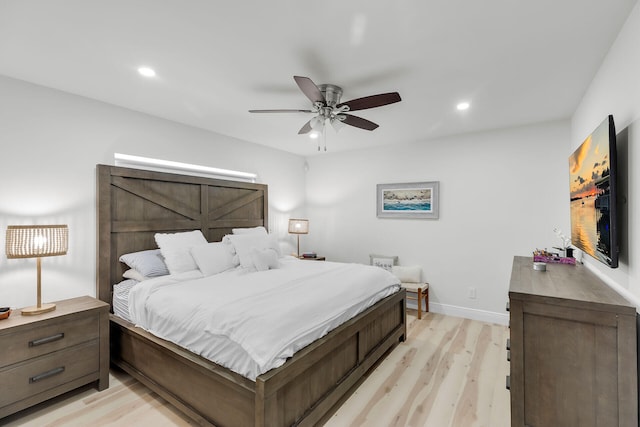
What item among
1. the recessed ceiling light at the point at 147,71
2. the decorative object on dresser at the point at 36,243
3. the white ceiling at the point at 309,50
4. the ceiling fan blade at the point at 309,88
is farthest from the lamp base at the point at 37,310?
the ceiling fan blade at the point at 309,88

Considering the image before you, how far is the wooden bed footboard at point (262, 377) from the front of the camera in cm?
174

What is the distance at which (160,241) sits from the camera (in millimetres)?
3162

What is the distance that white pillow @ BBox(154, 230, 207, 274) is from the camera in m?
3.03

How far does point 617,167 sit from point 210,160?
398 cm

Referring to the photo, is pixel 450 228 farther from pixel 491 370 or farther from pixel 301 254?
pixel 301 254

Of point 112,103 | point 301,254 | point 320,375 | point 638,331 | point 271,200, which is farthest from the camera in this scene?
point 301,254

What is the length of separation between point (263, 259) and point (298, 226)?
1.86 m

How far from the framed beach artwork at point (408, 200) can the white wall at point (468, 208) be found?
0.09 m

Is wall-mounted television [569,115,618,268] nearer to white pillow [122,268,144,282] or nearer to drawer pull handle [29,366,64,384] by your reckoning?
white pillow [122,268,144,282]

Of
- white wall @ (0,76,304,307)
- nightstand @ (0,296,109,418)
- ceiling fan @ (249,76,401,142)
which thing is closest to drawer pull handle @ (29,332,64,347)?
nightstand @ (0,296,109,418)

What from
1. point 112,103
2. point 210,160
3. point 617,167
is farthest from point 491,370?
point 112,103

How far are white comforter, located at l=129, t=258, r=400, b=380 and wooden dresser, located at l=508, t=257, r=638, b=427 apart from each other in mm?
1191

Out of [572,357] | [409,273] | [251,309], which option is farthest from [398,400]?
[409,273]

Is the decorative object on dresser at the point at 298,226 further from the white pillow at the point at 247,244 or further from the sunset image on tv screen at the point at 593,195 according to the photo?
the sunset image on tv screen at the point at 593,195
